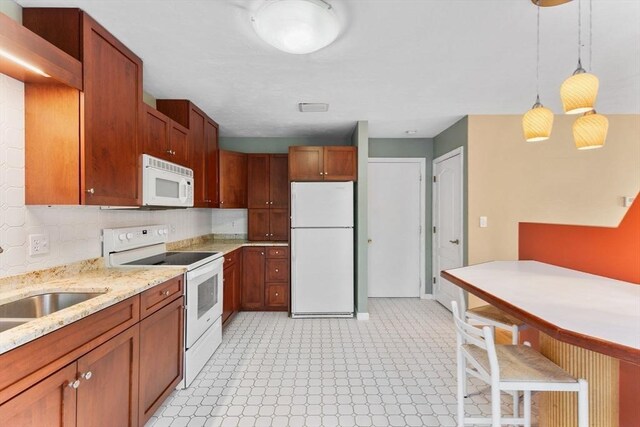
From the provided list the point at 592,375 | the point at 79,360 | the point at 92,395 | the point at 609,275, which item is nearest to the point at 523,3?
the point at 609,275

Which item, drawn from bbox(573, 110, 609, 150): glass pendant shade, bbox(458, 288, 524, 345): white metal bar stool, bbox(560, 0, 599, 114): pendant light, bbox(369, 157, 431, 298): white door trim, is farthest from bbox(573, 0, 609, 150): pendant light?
bbox(369, 157, 431, 298): white door trim

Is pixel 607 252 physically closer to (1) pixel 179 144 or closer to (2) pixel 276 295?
(2) pixel 276 295

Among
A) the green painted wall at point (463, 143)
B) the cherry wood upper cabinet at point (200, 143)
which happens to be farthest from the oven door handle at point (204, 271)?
the green painted wall at point (463, 143)

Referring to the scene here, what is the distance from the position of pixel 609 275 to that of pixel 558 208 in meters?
1.72

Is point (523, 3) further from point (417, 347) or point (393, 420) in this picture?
point (417, 347)

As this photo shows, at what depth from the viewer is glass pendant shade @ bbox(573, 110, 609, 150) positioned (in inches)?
66.4

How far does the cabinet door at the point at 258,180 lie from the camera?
163 inches

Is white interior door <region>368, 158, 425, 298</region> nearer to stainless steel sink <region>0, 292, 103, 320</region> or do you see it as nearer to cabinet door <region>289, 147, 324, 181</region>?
cabinet door <region>289, 147, 324, 181</region>

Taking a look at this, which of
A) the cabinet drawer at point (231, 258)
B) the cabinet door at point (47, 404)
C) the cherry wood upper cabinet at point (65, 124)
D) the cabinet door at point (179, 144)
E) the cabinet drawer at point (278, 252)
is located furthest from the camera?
the cabinet drawer at point (278, 252)

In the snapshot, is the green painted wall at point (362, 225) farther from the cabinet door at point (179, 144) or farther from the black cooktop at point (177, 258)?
the cabinet door at point (179, 144)

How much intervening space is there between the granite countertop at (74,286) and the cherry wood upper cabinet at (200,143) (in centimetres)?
126

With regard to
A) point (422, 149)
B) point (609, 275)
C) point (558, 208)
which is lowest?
point (609, 275)

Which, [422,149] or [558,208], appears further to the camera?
[422,149]

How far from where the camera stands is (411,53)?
209 cm
